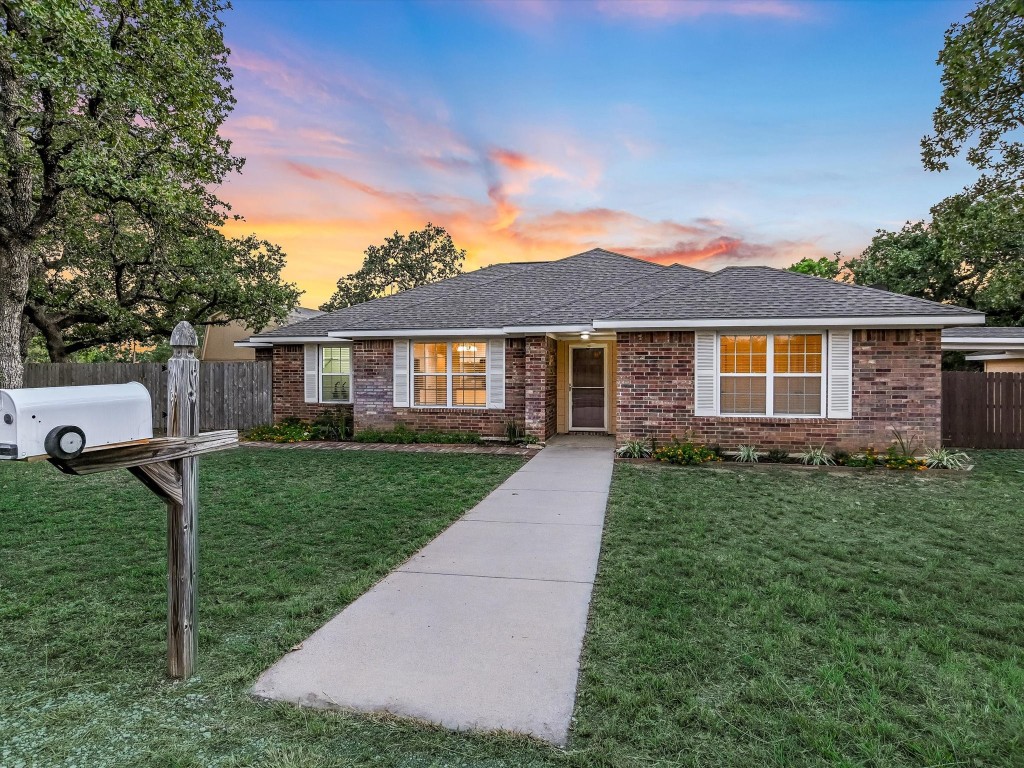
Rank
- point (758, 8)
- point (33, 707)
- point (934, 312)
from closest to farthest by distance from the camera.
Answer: point (33, 707) < point (934, 312) < point (758, 8)

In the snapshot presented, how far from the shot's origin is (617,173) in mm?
15508

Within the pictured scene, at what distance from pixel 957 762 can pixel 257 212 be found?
18953mm

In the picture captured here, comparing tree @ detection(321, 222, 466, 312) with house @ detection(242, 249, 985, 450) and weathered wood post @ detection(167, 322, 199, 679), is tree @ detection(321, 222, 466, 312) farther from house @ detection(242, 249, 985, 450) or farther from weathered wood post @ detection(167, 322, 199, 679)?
weathered wood post @ detection(167, 322, 199, 679)

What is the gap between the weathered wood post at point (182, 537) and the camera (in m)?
2.87

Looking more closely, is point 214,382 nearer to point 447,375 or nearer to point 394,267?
point 447,375

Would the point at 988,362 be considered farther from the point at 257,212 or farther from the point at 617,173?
the point at 257,212

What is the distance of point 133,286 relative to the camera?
692 inches

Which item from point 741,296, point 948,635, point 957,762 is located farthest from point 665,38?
point 957,762

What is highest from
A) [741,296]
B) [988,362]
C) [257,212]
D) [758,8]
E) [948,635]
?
[758,8]

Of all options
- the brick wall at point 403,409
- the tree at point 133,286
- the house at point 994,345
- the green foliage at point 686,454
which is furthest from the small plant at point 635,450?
the tree at point 133,286

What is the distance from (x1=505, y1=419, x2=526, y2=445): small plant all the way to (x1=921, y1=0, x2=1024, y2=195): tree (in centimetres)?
903

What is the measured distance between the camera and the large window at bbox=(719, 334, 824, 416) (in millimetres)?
10016

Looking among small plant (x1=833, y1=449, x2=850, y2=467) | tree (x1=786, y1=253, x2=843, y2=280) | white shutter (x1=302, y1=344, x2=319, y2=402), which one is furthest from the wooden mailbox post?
tree (x1=786, y1=253, x2=843, y2=280)

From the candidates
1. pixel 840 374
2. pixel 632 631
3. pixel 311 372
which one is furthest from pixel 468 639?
pixel 311 372
